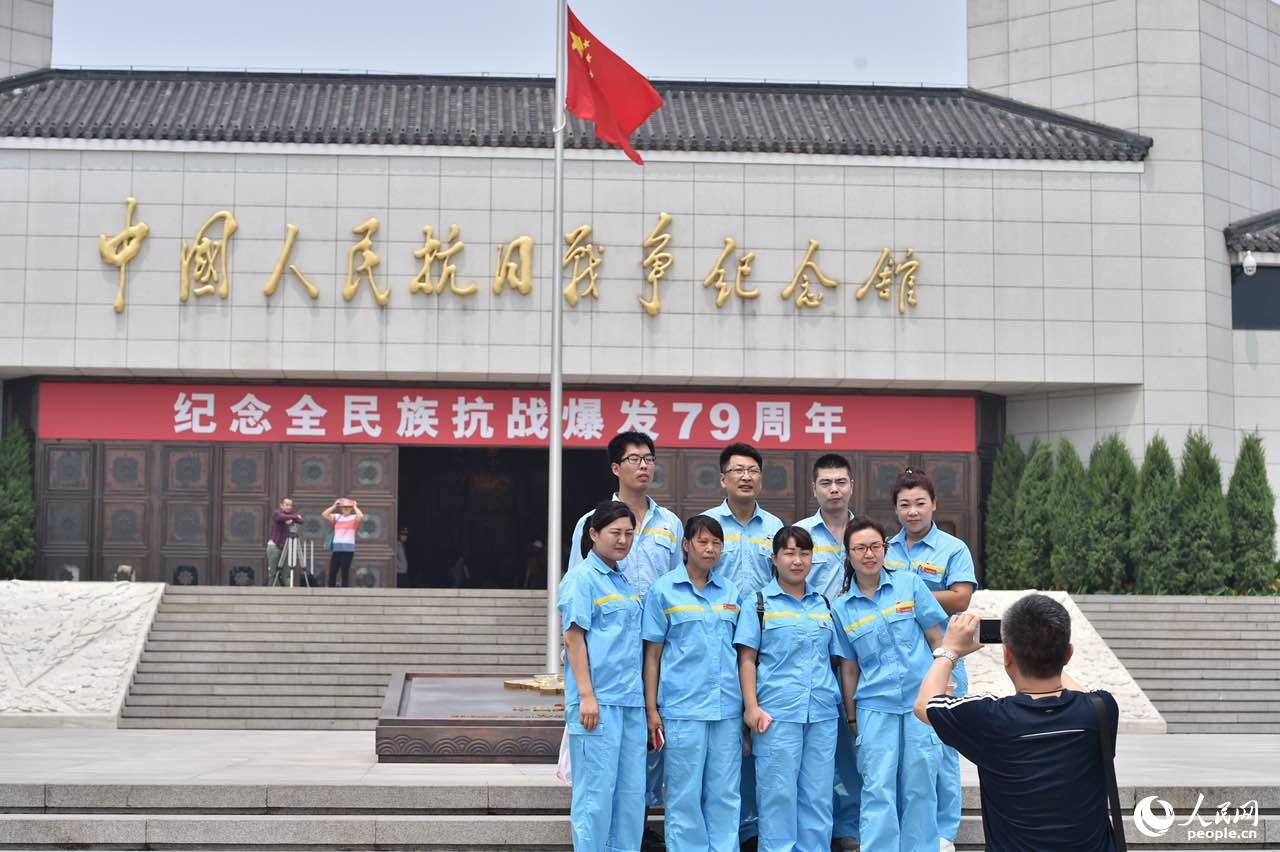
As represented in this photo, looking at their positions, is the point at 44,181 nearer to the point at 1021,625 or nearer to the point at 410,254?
the point at 410,254

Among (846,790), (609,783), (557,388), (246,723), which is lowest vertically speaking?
(246,723)

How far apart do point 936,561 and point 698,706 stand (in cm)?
115

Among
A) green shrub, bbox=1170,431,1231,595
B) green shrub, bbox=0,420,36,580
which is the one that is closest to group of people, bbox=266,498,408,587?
green shrub, bbox=0,420,36,580

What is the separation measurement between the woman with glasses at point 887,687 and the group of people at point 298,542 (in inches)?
474

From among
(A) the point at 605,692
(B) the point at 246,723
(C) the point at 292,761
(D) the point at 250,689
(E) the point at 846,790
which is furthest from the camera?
(D) the point at 250,689

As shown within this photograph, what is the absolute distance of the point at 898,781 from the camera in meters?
6.05

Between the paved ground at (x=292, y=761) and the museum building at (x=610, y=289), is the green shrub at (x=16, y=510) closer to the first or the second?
the museum building at (x=610, y=289)

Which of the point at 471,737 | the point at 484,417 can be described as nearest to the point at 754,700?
the point at 471,737

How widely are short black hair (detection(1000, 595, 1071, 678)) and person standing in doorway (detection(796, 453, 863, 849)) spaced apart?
8.65 ft

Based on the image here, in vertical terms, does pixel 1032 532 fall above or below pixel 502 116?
below

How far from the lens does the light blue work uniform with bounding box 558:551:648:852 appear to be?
19.4ft

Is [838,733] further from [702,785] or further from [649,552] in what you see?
[649,552]

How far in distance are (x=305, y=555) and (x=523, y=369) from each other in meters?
3.27

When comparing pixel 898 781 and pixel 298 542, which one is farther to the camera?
pixel 298 542
